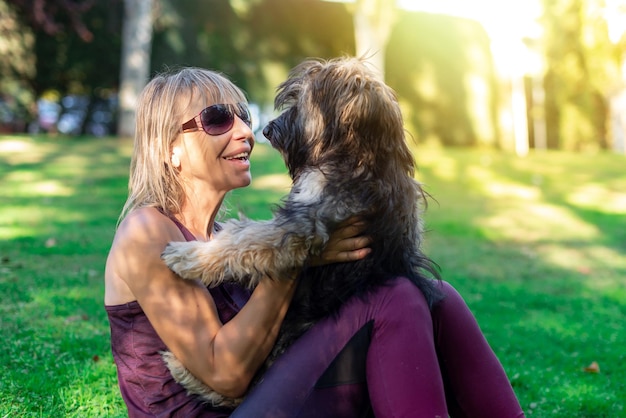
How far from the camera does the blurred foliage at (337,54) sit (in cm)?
1542

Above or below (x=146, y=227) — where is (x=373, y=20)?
above

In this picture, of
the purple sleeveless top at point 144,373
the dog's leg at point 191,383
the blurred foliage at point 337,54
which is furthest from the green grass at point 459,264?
the blurred foliage at point 337,54

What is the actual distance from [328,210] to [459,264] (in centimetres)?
543

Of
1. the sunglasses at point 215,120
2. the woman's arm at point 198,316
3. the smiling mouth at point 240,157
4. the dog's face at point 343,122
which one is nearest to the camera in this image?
the woman's arm at point 198,316

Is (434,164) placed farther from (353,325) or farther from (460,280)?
(353,325)

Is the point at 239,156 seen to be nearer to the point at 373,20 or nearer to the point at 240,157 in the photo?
the point at 240,157

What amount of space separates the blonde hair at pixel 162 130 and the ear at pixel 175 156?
24 mm

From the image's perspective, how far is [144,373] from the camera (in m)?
2.94

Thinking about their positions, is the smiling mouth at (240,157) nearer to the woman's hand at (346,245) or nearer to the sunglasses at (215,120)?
the sunglasses at (215,120)


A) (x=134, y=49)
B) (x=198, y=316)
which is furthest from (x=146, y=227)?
(x=134, y=49)

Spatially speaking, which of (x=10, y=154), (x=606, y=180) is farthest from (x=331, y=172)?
(x=606, y=180)

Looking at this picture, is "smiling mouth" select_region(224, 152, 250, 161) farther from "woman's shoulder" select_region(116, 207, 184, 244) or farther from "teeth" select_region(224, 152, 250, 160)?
"woman's shoulder" select_region(116, 207, 184, 244)

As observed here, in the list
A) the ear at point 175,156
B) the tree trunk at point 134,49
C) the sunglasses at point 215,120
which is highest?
the tree trunk at point 134,49

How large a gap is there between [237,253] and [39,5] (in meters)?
12.1
